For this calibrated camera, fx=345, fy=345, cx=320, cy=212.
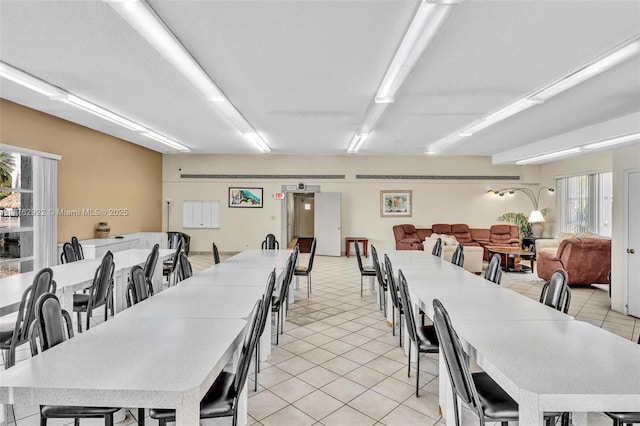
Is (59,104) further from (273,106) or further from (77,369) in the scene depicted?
(77,369)

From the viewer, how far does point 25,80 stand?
4016mm

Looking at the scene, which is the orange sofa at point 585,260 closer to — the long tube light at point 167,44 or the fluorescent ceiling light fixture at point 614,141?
the fluorescent ceiling light fixture at point 614,141

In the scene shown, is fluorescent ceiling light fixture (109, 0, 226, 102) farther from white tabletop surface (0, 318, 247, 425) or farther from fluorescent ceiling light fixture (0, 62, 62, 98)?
white tabletop surface (0, 318, 247, 425)

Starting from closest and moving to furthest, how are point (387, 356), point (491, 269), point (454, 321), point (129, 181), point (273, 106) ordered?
point (454, 321)
point (387, 356)
point (491, 269)
point (273, 106)
point (129, 181)

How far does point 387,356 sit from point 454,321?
1388 millimetres

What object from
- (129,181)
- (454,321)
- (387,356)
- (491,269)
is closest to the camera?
(454,321)

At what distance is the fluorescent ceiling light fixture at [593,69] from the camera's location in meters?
3.20

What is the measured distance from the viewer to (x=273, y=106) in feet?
17.1

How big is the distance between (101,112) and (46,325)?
4709 millimetres

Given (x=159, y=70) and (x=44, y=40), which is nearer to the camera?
(x=44, y=40)

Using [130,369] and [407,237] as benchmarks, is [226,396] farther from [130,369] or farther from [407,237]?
[407,237]

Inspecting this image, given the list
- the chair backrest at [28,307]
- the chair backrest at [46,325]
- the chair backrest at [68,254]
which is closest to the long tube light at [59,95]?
the chair backrest at [68,254]

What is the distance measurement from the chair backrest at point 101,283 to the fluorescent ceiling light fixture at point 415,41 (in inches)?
136

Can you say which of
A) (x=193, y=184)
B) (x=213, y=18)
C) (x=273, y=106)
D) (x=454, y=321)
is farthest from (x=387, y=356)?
(x=193, y=184)
